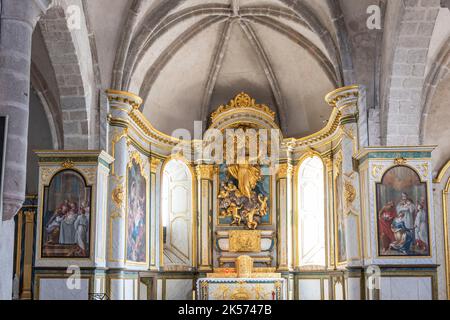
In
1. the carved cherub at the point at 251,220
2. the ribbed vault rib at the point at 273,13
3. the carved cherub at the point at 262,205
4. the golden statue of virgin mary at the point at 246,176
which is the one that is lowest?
the carved cherub at the point at 251,220

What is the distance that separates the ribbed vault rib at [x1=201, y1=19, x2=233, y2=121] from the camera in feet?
62.0

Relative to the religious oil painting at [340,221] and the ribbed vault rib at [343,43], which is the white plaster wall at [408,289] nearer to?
the religious oil painting at [340,221]

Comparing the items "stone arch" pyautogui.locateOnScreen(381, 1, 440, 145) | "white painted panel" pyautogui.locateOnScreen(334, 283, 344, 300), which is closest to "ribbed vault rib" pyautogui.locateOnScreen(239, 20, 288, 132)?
"white painted panel" pyautogui.locateOnScreen(334, 283, 344, 300)

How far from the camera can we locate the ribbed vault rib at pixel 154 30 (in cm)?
1555

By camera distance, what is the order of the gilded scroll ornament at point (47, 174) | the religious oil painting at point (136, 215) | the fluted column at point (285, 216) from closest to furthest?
the gilded scroll ornament at point (47, 174) < the religious oil painting at point (136, 215) < the fluted column at point (285, 216)

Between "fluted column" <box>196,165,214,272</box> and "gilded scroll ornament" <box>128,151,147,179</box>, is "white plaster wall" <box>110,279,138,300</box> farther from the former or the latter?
"fluted column" <box>196,165,214,272</box>

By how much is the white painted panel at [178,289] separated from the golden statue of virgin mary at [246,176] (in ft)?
9.75

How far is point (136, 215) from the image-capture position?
56.7 feet

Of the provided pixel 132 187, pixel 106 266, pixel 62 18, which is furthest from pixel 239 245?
pixel 62 18

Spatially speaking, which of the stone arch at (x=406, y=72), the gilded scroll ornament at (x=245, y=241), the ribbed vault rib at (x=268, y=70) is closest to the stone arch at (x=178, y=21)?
the ribbed vault rib at (x=268, y=70)

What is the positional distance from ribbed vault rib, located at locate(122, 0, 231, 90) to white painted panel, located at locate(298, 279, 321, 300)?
294 inches

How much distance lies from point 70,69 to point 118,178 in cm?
288
